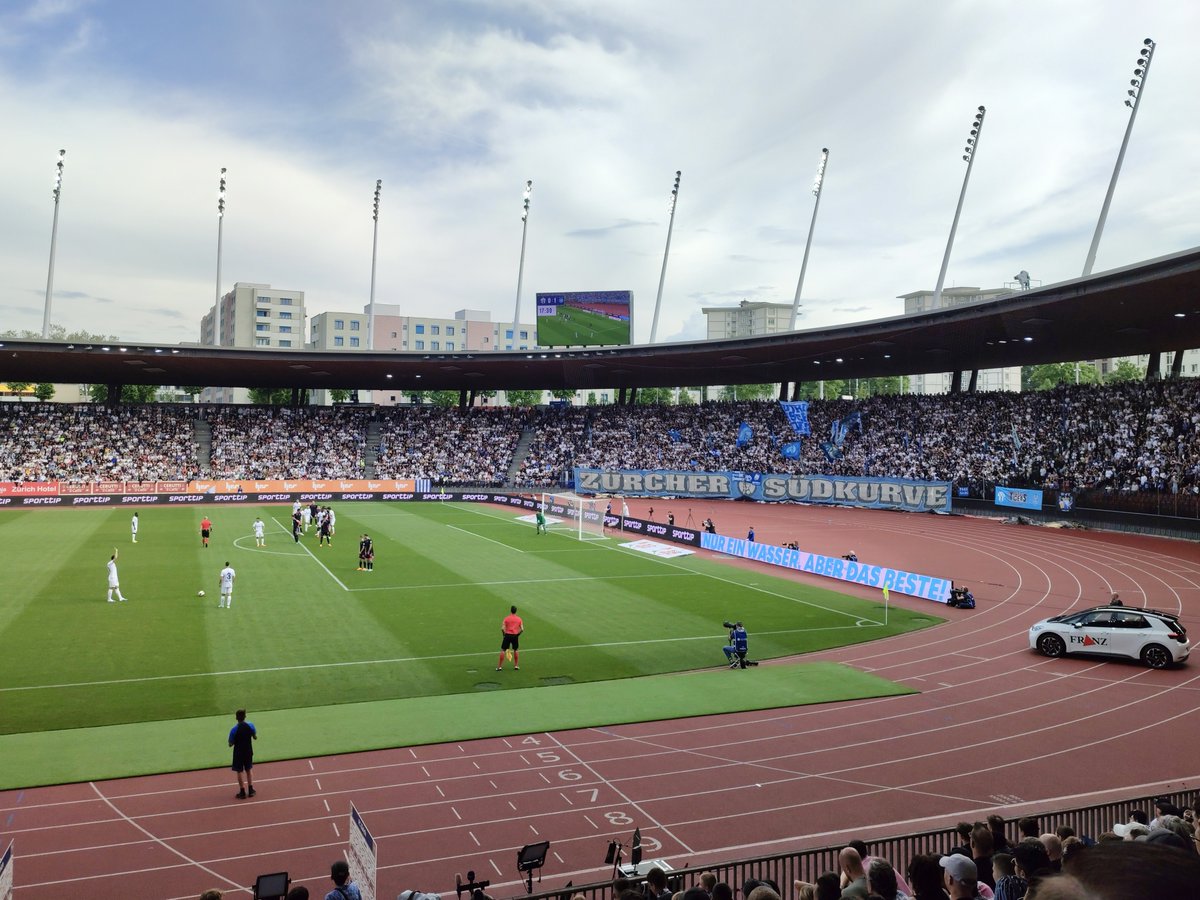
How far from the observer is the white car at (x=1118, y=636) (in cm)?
2116

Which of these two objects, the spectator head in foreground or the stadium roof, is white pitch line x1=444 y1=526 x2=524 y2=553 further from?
the spectator head in foreground

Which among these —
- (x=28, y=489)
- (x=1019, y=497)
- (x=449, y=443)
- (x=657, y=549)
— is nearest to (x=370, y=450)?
(x=449, y=443)

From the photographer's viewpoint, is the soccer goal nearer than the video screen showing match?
Yes

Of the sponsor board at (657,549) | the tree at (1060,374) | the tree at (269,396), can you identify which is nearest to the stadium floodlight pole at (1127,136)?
the sponsor board at (657,549)

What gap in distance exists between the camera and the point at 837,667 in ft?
71.1

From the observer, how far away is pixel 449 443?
79.7 m

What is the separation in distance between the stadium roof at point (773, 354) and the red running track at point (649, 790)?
74.4ft

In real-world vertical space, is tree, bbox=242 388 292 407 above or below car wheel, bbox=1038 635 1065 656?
above

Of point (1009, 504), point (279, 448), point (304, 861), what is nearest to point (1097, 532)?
point (1009, 504)

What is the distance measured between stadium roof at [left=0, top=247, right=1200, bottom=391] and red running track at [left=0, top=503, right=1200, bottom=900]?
22.7 m

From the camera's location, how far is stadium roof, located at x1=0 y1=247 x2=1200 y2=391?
40.9m

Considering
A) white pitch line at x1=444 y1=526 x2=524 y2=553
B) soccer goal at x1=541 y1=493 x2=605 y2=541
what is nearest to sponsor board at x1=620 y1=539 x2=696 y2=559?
soccer goal at x1=541 y1=493 x2=605 y2=541

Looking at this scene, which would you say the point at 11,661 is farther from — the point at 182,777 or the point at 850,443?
the point at 850,443

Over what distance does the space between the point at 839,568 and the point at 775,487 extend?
31.8 m
